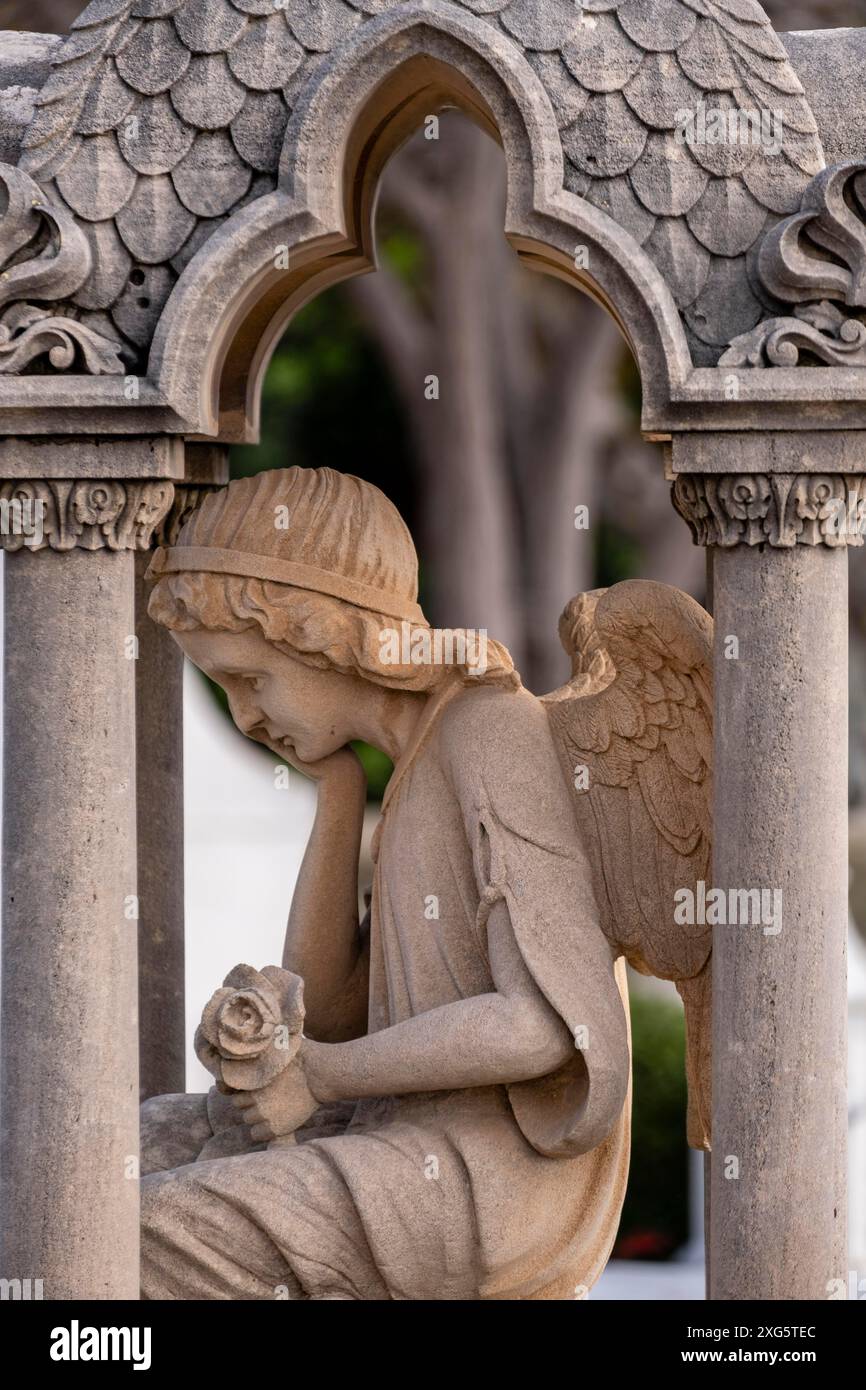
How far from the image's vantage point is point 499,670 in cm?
535

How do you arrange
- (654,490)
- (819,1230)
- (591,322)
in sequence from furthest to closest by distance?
(654,490)
(591,322)
(819,1230)

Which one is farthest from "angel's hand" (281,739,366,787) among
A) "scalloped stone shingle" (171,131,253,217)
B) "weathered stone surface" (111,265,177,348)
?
"scalloped stone shingle" (171,131,253,217)

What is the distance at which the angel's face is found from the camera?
5.38 meters

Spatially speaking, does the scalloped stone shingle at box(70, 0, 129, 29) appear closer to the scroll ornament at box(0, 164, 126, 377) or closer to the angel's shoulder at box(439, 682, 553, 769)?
the scroll ornament at box(0, 164, 126, 377)

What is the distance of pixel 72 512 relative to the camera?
16.1 feet

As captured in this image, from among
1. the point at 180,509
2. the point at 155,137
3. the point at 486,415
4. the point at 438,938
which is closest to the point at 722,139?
the point at 155,137

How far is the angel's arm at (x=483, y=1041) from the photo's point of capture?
5051mm

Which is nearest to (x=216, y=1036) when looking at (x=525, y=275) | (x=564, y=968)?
(x=564, y=968)

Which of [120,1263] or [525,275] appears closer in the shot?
[120,1263]

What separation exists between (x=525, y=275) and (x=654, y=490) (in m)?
2.40

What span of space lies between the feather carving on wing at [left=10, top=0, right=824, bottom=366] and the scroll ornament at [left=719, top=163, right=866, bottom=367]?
0.06 metres

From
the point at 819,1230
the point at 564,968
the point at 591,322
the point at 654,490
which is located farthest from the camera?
the point at 654,490
